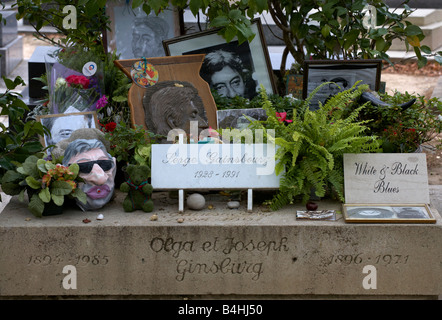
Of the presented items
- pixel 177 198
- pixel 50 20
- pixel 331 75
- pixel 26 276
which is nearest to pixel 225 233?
pixel 177 198

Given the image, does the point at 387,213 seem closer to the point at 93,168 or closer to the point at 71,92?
the point at 93,168

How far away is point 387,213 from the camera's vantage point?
3.55 meters

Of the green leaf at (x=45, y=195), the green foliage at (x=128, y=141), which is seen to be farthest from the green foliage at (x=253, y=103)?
the green leaf at (x=45, y=195)

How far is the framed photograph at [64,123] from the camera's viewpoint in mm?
4195

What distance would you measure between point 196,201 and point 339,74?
1.47m

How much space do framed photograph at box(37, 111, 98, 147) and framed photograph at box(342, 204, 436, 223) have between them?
1.68m

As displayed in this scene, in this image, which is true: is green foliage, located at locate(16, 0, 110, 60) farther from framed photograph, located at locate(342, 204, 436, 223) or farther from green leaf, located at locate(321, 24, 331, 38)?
framed photograph, located at locate(342, 204, 436, 223)

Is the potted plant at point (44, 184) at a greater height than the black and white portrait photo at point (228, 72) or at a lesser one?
lesser

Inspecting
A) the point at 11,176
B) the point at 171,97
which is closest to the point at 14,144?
the point at 11,176

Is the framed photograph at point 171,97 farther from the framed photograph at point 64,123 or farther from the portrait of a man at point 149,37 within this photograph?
the portrait of a man at point 149,37

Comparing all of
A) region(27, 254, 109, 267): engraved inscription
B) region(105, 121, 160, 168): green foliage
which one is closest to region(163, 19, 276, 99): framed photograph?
region(105, 121, 160, 168): green foliage

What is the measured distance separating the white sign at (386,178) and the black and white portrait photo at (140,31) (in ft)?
6.91

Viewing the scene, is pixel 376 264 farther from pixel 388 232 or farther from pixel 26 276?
pixel 26 276

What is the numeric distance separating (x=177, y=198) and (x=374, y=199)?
110cm
